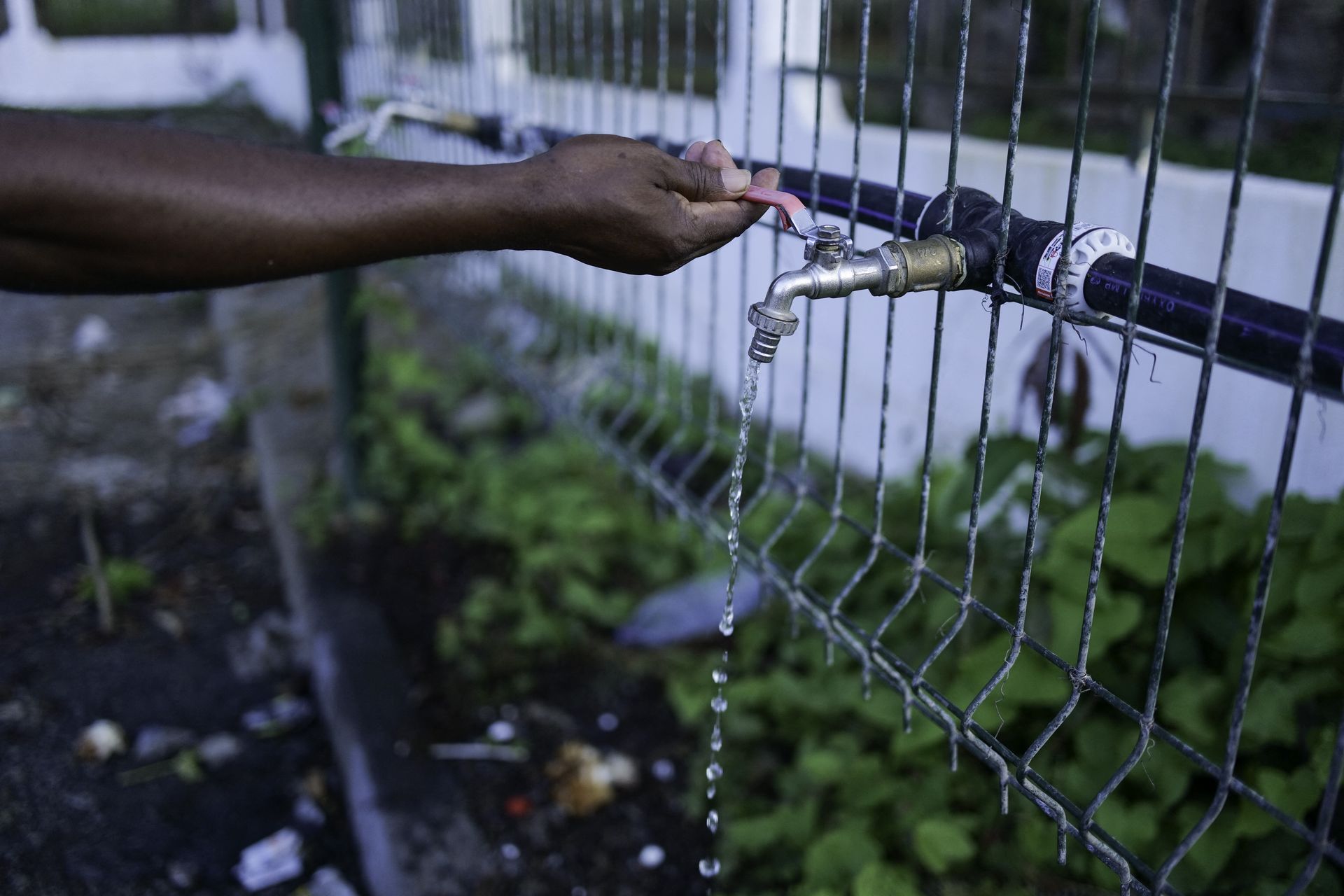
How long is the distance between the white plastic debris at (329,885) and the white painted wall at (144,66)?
1044 centimetres

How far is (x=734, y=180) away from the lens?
137 centimetres

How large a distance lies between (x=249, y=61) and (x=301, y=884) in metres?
12.7

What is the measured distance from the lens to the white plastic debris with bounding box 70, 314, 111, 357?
603 cm

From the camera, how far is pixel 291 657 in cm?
329

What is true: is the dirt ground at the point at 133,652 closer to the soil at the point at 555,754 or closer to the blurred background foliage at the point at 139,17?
the soil at the point at 555,754

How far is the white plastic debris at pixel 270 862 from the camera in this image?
239 cm

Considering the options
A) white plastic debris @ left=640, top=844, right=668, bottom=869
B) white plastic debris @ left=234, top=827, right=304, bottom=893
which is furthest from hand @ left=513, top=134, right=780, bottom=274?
white plastic debris @ left=234, top=827, right=304, bottom=893

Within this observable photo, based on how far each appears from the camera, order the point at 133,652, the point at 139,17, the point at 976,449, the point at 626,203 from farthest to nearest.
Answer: the point at 139,17, the point at 133,652, the point at 976,449, the point at 626,203

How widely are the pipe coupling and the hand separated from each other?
241mm

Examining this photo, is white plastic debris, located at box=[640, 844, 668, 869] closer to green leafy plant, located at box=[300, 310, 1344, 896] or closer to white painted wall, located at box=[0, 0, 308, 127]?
green leafy plant, located at box=[300, 310, 1344, 896]

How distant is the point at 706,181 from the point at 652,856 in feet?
4.96

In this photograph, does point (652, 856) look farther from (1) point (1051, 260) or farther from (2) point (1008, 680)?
(1) point (1051, 260)

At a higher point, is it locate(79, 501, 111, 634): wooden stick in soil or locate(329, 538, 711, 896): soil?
locate(329, 538, 711, 896): soil

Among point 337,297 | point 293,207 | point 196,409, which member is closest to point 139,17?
point 196,409
